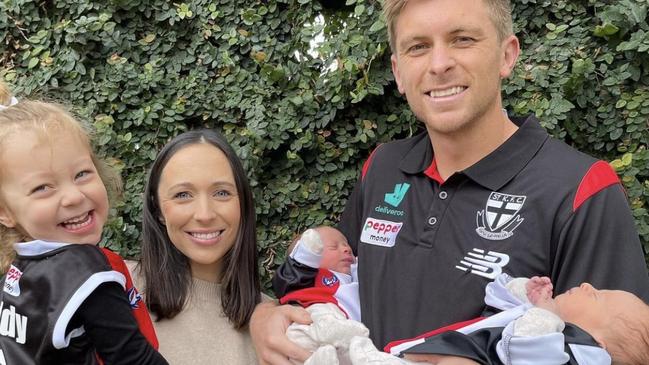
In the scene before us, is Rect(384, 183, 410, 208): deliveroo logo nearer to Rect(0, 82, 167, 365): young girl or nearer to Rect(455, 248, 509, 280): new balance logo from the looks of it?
Rect(455, 248, 509, 280): new balance logo

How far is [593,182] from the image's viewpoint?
193cm

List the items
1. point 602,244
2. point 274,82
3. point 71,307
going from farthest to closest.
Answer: point 274,82 → point 602,244 → point 71,307

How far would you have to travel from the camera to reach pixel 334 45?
11.2 feet

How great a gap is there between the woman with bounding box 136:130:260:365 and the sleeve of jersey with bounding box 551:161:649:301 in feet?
4.23

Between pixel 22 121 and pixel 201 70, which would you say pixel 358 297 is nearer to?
pixel 22 121

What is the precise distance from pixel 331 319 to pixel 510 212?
71 cm

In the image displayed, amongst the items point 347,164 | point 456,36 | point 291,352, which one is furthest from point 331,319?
point 347,164

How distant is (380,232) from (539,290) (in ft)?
2.22

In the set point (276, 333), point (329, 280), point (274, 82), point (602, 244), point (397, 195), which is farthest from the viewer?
point (274, 82)

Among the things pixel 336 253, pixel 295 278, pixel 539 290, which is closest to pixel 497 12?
pixel 539 290

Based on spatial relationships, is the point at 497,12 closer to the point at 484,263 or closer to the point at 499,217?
the point at 499,217

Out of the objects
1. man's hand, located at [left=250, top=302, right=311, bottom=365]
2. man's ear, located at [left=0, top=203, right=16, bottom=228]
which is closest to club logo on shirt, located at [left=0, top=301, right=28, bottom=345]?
man's ear, located at [left=0, top=203, right=16, bottom=228]

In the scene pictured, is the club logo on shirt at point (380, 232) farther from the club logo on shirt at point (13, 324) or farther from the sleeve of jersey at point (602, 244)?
the club logo on shirt at point (13, 324)

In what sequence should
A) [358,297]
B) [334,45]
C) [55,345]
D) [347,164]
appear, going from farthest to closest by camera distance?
[347,164]
[334,45]
[358,297]
[55,345]
